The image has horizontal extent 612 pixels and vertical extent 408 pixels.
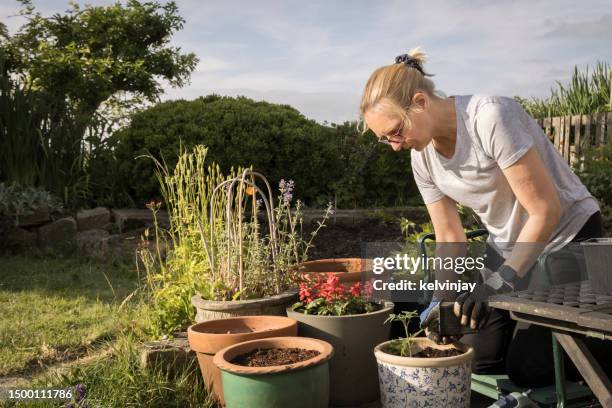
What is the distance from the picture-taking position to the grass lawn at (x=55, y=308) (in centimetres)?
343

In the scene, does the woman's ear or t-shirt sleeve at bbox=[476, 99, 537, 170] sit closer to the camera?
t-shirt sleeve at bbox=[476, 99, 537, 170]

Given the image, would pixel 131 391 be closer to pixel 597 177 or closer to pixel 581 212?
pixel 581 212

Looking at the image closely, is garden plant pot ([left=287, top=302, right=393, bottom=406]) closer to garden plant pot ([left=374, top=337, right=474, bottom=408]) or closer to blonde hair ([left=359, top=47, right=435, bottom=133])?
garden plant pot ([left=374, top=337, right=474, bottom=408])

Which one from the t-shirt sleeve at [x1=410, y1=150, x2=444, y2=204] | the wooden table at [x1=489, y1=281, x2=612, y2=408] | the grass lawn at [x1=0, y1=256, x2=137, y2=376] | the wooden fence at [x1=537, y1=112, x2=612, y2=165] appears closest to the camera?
the wooden table at [x1=489, y1=281, x2=612, y2=408]

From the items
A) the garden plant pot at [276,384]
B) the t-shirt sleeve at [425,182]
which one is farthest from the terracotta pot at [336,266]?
the garden plant pot at [276,384]

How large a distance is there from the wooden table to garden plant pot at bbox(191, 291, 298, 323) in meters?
1.39

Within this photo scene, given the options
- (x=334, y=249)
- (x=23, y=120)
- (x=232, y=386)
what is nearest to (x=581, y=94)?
(x=334, y=249)

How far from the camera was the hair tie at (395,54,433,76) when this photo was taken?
2.29m

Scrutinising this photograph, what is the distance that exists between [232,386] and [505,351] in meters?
1.06

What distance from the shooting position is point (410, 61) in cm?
229

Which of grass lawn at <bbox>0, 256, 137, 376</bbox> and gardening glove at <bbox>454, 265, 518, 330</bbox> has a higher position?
gardening glove at <bbox>454, 265, 518, 330</bbox>

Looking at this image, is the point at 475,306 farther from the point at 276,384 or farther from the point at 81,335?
the point at 81,335

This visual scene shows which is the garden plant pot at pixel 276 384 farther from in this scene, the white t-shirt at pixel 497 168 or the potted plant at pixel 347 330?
the white t-shirt at pixel 497 168

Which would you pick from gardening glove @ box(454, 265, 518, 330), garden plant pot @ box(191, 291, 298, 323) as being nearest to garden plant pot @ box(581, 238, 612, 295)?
gardening glove @ box(454, 265, 518, 330)
